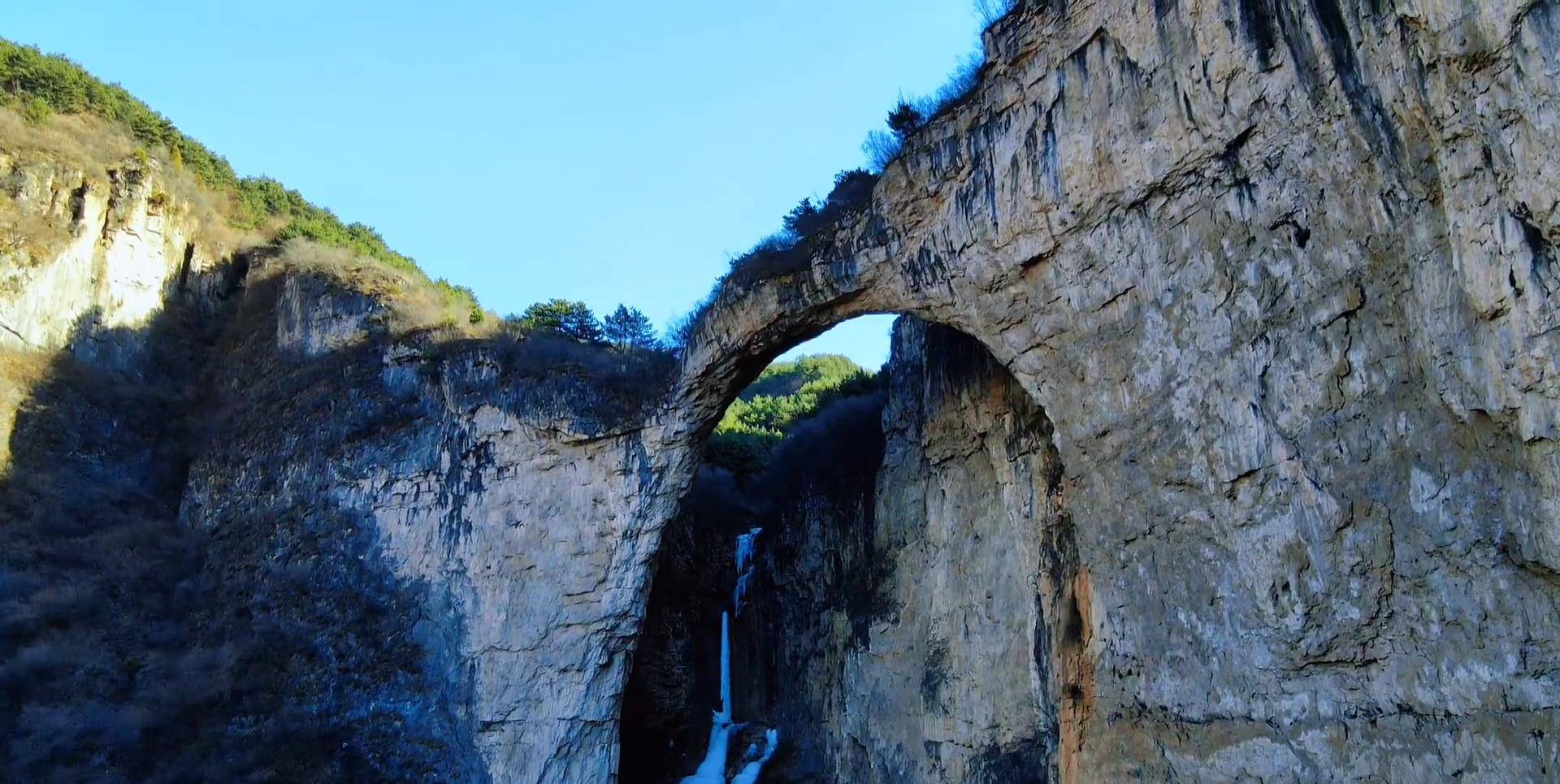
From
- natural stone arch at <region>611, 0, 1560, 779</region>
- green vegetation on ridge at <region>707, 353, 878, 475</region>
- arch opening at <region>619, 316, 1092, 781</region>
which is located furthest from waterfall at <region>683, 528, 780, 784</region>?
natural stone arch at <region>611, 0, 1560, 779</region>

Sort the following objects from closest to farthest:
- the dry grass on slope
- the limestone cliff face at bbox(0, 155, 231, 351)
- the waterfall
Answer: the waterfall < the dry grass on slope < the limestone cliff face at bbox(0, 155, 231, 351)

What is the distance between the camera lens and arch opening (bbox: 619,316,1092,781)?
17375 millimetres

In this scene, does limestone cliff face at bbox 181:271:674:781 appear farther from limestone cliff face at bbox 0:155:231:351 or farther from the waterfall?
limestone cliff face at bbox 0:155:231:351

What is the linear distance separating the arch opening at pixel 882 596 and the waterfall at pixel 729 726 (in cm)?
7

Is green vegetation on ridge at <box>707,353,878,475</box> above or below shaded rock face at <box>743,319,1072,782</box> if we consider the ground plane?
above

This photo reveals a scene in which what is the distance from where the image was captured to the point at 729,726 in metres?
24.7

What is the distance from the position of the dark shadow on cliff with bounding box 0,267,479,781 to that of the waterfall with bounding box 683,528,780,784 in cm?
566

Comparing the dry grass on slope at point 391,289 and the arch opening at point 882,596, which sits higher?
the dry grass on slope at point 391,289

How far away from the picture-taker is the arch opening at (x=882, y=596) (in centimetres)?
1738

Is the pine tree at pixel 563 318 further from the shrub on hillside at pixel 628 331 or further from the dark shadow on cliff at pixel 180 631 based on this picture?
the dark shadow on cliff at pixel 180 631

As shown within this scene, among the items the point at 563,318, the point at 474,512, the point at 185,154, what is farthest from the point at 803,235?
the point at 185,154

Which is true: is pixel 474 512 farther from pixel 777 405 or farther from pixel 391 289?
pixel 777 405

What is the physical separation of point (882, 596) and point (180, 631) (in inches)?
536

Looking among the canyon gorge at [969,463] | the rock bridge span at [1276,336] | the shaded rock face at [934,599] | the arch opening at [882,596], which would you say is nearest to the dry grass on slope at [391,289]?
the canyon gorge at [969,463]
